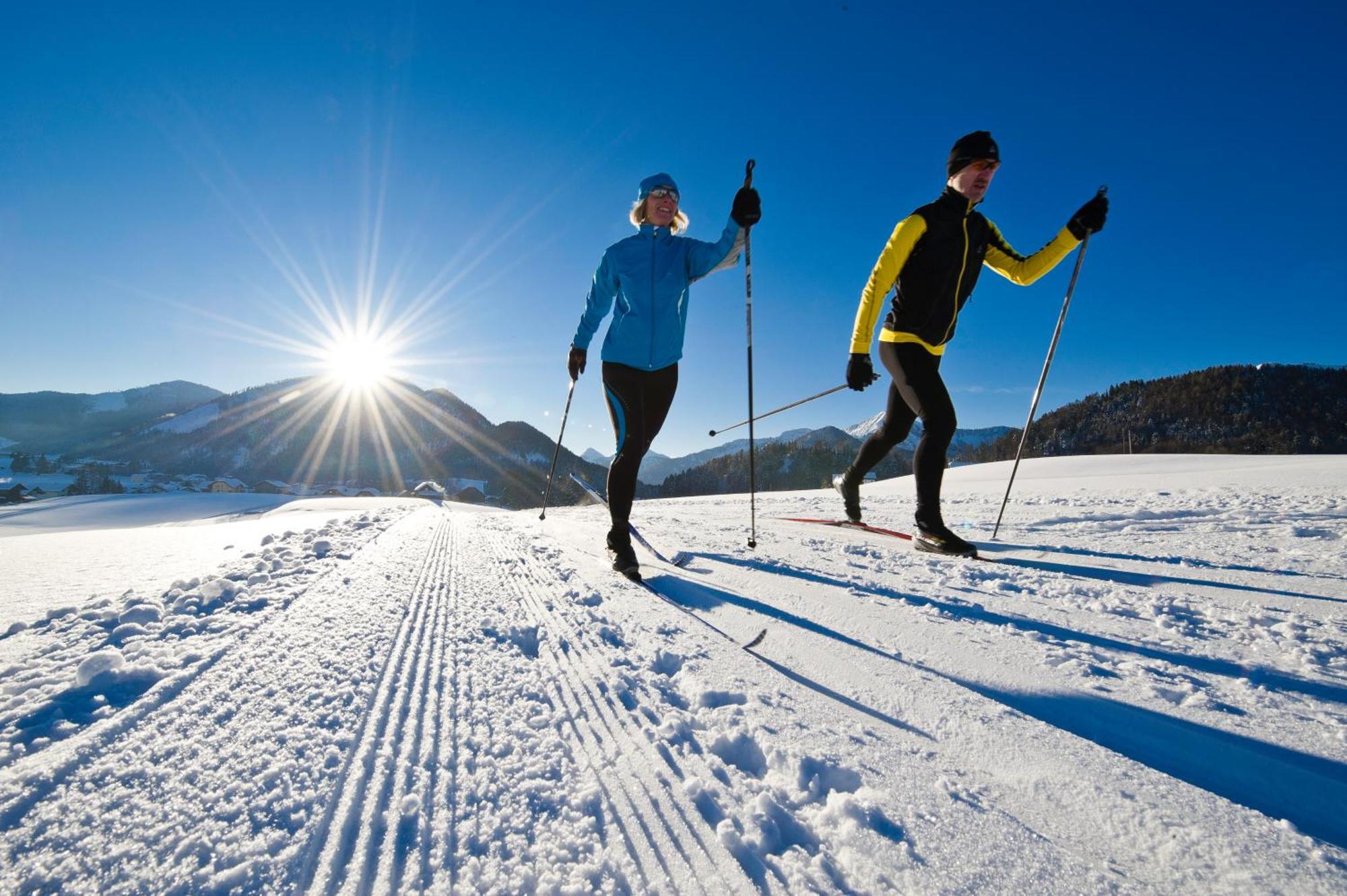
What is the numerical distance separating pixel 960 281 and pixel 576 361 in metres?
2.78

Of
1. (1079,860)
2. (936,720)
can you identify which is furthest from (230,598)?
(1079,860)

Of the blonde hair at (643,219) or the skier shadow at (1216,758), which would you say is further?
the blonde hair at (643,219)

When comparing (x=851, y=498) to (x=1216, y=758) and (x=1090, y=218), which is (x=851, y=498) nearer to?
(x=1090, y=218)

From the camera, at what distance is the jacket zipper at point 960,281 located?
3.41 m

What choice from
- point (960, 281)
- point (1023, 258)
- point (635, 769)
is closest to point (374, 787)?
point (635, 769)

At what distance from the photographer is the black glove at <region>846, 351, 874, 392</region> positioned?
132 inches

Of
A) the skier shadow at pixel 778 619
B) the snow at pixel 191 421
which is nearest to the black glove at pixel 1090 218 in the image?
the skier shadow at pixel 778 619

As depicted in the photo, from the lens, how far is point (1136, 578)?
91.7 inches

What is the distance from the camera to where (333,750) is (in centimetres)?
104

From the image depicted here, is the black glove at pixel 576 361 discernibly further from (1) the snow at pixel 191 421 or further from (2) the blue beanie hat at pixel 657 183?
(1) the snow at pixel 191 421

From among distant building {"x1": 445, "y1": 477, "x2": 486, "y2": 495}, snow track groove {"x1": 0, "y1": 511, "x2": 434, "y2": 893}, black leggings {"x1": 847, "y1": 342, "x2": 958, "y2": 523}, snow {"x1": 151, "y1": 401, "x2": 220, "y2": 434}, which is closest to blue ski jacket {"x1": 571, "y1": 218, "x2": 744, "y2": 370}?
black leggings {"x1": 847, "y1": 342, "x2": 958, "y2": 523}

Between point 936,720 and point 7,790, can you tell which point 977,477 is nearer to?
point 936,720

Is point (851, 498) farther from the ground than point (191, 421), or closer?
closer

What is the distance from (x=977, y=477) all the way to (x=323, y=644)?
1266 centimetres
